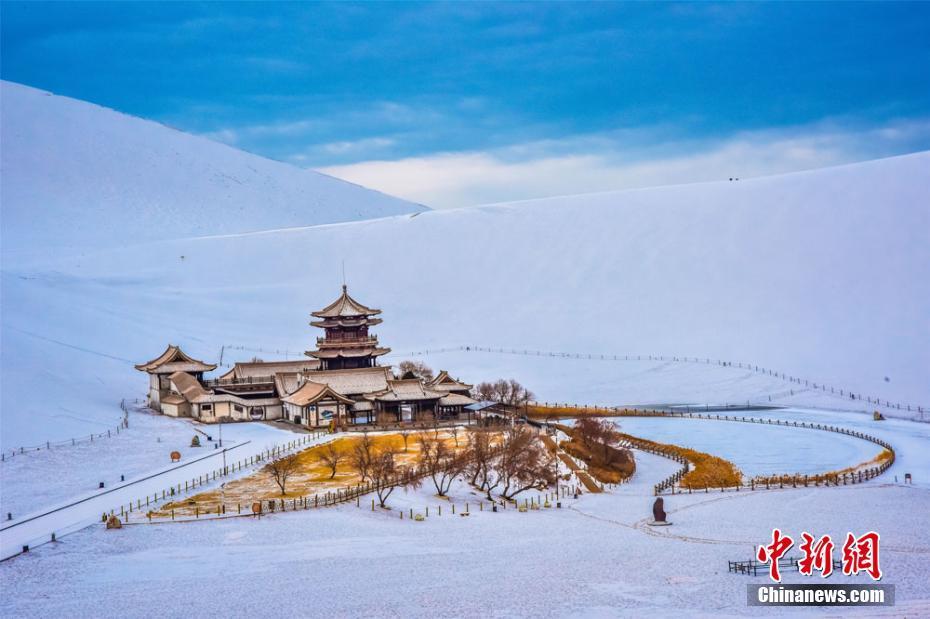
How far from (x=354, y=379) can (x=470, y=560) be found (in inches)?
957

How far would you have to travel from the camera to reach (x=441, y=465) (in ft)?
111

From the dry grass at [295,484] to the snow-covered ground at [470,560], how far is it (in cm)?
196

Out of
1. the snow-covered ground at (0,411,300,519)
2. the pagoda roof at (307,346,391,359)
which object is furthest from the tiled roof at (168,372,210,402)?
the pagoda roof at (307,346,391,359)

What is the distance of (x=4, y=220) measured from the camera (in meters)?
118

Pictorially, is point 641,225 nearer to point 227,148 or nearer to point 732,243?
point 732,243

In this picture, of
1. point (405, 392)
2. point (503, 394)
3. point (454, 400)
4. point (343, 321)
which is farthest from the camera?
point (343, 321)

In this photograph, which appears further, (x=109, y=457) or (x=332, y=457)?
(x=109, y=457)

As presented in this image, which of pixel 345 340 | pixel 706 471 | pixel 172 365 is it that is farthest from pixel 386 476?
pixel 172 365

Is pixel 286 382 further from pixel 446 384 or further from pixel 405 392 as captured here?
pixel 446 384

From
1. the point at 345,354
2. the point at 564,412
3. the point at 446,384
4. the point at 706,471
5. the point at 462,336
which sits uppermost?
the point at 462,336

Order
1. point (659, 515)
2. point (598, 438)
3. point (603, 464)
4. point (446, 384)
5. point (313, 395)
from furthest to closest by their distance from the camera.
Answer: point (446, 384), point (313, 395), point (598, 438), point (603, 464), point (659, 515)

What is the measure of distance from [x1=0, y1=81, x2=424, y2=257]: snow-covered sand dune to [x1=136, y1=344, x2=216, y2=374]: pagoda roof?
195 feet

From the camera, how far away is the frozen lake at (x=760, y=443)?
36.4 metres

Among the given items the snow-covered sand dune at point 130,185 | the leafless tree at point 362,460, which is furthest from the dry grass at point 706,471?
the snow-covered sand dune at point 130,185
